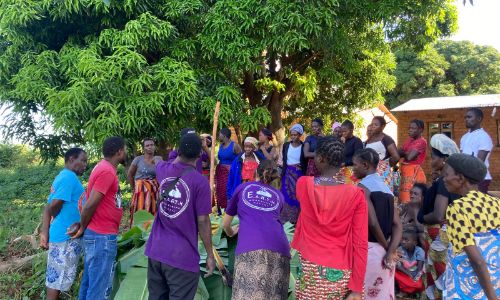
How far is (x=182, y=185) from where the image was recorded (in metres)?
3.17

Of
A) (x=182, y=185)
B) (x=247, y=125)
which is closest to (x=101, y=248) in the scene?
(x=182, y=185)

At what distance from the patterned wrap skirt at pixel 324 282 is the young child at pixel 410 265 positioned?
1.91 meters

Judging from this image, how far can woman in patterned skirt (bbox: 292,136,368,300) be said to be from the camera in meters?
2.74

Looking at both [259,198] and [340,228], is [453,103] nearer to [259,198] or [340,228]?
[259,198]

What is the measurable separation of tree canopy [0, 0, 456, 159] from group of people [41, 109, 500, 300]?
3.96 meters

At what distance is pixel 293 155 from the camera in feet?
21.9

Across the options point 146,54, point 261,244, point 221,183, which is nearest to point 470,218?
point 261,244

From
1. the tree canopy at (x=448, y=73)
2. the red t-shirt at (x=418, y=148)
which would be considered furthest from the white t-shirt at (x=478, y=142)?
the tree canopy at (x=448, y=73)

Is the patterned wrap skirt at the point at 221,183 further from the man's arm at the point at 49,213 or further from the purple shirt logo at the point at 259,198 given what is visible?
the purple shirt logo at the point at 259,198

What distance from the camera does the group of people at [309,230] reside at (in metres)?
2.57

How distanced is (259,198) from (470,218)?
1459 mm

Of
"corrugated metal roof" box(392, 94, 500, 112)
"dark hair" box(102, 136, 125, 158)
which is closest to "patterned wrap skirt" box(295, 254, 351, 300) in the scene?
"dark hair" box(102, 136, 125, 158)

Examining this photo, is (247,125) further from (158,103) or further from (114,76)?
(114,76)

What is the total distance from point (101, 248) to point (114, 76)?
486 centimetres
